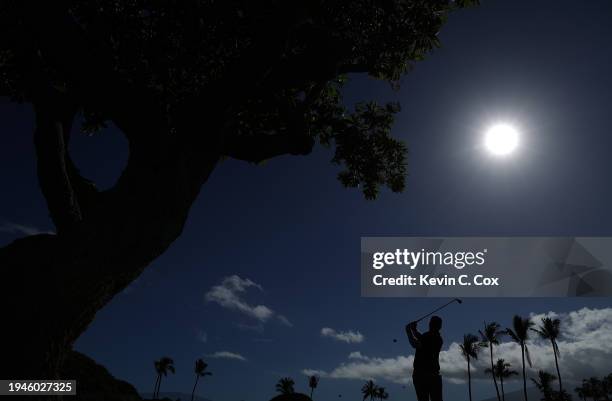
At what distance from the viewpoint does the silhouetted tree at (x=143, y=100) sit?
495cm

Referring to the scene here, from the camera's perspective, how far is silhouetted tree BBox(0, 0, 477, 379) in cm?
495

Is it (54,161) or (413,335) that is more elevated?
(54,161)

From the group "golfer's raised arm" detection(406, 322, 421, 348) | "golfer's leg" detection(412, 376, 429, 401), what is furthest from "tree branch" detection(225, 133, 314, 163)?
"golfer's leg" detection(412, 376, 429, 401)

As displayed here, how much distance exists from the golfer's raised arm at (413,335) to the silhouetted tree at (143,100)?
3.58 meters

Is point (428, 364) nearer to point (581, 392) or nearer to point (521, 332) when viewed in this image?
point (521, 332)

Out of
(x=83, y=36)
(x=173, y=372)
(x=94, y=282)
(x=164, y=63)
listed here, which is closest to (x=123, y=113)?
(x=83, y=36)

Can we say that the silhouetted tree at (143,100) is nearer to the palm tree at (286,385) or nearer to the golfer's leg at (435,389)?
the golfer's leg at (435,389)

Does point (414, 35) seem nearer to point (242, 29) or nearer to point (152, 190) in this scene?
point (242, 29)

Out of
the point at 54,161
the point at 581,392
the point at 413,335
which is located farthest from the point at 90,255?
the point at 581,392

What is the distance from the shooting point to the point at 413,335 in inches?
226

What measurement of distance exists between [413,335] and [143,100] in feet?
16.7

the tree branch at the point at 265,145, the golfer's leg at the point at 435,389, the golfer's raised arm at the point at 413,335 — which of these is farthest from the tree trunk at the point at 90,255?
the golfer's leg at the point at 435,389

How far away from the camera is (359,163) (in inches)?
488

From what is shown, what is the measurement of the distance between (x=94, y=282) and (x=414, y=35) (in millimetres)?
8381
